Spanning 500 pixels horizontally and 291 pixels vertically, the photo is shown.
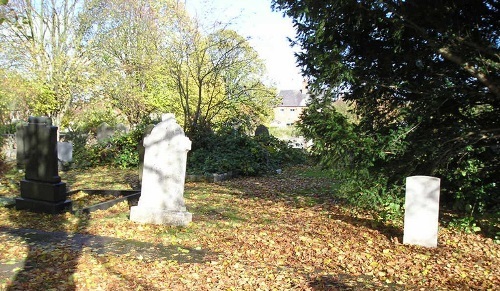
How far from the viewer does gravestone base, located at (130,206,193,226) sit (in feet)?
21.6

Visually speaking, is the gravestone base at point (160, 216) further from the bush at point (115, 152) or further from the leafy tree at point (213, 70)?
the bush at point (115, 152)

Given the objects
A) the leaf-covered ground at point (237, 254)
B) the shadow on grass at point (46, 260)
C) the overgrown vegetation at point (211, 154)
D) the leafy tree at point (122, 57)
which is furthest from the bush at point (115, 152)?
the shadow on grass at point (46, 260)

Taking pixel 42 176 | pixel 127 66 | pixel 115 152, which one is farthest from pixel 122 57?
pixel 42 176

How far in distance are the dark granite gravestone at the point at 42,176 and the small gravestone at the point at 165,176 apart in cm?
179

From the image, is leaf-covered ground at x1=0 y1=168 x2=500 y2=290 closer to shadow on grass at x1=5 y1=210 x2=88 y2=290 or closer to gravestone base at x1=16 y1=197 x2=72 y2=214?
shadow on grass at x1=5 y1=210 x2=88 y2=290

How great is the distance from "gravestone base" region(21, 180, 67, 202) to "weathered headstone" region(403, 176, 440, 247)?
6.15 metres

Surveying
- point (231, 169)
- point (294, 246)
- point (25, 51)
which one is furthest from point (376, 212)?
point (25, 51)

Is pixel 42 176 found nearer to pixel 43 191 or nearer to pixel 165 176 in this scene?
pixel 43 191

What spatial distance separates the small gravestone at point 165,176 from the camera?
6.61 meters

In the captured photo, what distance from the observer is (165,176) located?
668 centimetres

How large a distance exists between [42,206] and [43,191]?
28 centimetres

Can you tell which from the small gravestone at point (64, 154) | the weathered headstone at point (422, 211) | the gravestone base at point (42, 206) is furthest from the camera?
the small gravestone at point (64, 154)

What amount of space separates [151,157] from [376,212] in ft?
13.9

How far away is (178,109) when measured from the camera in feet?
65.7
